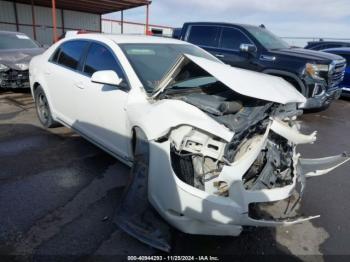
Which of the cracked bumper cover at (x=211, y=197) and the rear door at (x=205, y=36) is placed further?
the rear door at (x=205, y=36)

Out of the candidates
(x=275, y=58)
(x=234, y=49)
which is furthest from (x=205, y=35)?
(x=275, y=58)

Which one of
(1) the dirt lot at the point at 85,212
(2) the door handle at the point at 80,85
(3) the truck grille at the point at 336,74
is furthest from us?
(3) the truck grille at the point at 336,74

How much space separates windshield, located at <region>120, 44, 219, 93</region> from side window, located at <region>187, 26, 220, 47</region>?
3.76 metres

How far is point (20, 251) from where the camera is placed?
2363 millimetres

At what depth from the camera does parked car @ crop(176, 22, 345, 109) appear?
20.0ft

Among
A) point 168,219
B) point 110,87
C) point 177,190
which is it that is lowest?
point 168,219

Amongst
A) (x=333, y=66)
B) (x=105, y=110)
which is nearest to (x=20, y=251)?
(x=105, y=110)

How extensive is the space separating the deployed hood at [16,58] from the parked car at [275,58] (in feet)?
14.4

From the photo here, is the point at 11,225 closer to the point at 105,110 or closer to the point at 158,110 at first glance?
the point at 105,110

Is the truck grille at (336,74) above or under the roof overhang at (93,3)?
under

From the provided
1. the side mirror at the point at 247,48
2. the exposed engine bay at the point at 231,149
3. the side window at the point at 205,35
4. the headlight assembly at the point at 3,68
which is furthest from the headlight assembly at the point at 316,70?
the headlight assembly at the point at 3,68

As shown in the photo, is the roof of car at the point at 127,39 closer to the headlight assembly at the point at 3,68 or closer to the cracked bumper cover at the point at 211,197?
the cracked bumper cover at the point at 211,197

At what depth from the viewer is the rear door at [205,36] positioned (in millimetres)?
7332

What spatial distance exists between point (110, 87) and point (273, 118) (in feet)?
5.84
